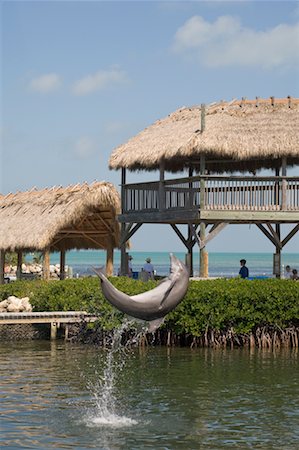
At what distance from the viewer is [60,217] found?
93.2 ft

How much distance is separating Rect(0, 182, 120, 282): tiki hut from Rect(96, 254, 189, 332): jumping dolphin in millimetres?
15673

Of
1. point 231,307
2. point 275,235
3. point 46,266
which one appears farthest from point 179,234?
point 231,307

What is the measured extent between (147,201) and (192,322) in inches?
274

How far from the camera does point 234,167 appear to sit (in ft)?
103

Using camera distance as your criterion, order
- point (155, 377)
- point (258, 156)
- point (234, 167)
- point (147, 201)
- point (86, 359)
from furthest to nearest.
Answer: point (234, 167) < point (147, 201) < point (258, 156) < point (86, 359) < point (155, 377)

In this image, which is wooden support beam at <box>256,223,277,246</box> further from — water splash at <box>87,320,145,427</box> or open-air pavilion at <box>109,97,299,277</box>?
water splash at <box>87,320,145,427</box>

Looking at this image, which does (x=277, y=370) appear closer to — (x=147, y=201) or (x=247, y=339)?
(x=247, y=339)

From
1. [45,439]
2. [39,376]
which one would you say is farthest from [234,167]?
[45,439]

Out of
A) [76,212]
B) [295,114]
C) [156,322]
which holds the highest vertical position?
[295,114]

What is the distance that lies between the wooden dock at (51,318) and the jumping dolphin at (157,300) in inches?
402

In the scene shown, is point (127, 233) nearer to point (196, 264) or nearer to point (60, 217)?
point (60, 217)

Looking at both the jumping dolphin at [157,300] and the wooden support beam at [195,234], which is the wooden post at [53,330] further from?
the jumping dolphin at [157,300]

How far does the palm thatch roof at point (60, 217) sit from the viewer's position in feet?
93.5

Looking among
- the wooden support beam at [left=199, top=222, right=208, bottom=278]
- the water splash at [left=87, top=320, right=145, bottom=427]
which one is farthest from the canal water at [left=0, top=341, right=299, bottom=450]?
the wooden support beam at [left=199, top=222, right=208, bottom=278]
